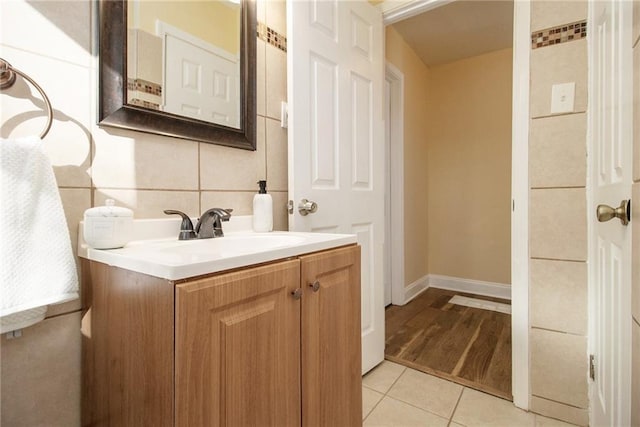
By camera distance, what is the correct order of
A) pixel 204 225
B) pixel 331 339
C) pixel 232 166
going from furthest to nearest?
pixel 232 166
pixel 204 225
pixel 331 339

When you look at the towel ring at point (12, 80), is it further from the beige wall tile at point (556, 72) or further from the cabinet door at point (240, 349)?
the beige wall tile at point (556, 72)

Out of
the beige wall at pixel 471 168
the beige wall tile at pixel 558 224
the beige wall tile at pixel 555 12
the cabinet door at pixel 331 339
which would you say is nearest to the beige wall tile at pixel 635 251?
the cabinet door at pixel 331 339

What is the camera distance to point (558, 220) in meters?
1.34

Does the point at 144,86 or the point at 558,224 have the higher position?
the point at 144,86

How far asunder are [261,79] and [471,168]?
256 centimetres

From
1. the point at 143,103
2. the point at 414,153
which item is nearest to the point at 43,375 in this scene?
the point at 143,103

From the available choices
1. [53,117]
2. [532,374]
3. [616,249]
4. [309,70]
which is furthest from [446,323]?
[53,117]

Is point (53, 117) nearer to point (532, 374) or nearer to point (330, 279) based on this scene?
point (330, 279)

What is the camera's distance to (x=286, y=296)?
2.52ft

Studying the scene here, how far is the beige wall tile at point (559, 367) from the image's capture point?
1.33 m

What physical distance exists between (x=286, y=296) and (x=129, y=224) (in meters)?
0.45

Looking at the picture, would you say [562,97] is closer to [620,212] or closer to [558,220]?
[558,220]

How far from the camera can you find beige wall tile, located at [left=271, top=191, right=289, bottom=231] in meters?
1.45

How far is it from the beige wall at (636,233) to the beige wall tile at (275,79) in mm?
1153
